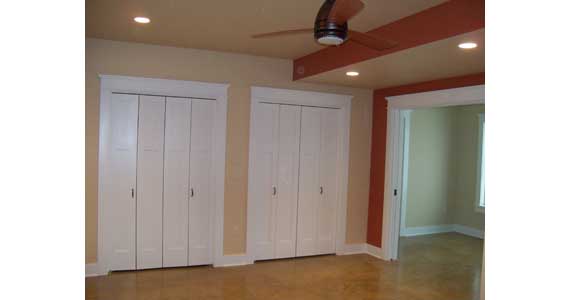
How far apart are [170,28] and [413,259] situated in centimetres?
426

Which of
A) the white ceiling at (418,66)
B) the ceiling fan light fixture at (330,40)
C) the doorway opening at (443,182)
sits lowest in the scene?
the doorway opening at (443,182)

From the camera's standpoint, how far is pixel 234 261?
4871 millimetres

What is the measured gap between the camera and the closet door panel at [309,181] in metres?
5.27

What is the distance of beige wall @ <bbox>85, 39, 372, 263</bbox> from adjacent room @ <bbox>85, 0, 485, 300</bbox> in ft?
0.05

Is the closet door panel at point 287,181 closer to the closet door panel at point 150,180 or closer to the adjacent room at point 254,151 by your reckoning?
the adjacent room at point 254,151

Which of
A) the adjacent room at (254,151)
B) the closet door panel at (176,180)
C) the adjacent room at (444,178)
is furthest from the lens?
the adjacent room at (444,178)

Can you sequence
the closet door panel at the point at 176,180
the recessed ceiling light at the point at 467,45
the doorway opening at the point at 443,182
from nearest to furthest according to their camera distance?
the recessed ceiling light at the point at 467,45 → the closet door panel at the point at 176,180 → the doorway opening at the point at 443,182

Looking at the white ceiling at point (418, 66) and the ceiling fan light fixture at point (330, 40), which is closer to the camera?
the ceiling fan light fixture at point (330, 40)

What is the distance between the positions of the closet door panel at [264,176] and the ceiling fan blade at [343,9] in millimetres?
3014

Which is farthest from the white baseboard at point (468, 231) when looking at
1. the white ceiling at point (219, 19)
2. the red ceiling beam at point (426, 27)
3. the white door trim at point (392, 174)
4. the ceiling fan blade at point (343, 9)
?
the ceiling fan blade at point (343, 9)

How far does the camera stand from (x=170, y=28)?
3725 mm

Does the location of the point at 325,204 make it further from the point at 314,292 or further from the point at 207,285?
the point at 207,285

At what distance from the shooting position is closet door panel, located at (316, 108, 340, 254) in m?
5.38
